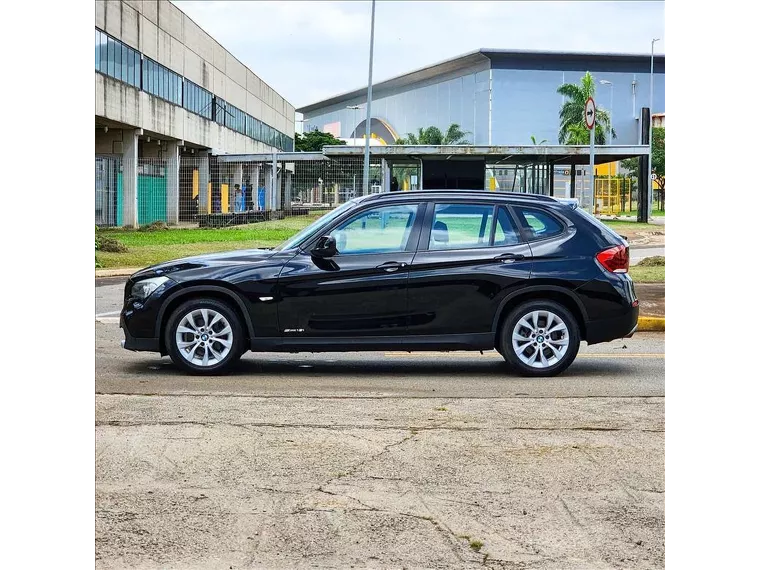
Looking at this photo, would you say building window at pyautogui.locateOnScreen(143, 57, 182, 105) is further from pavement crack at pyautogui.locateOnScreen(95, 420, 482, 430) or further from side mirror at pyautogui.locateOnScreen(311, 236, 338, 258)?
pavement crack at pyautogui.locateOnScreen(95, 420, 482, 430)

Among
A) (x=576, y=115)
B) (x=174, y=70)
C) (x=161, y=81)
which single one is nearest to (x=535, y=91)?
(x=576, y=115)

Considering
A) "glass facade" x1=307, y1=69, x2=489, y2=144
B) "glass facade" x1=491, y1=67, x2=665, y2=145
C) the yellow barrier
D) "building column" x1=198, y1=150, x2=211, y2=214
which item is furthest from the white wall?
"glass facade" x1=491, y1=67, x2=665, y2=145

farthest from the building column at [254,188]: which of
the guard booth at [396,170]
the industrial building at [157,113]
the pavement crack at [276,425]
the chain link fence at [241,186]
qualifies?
the pavement crack at [276,425]

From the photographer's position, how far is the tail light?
347 inches

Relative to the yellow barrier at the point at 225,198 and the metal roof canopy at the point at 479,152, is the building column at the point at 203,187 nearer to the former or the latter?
the yellow barrier at the point at 225,198

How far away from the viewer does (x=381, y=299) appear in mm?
8594

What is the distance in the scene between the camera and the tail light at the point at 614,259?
8805 millimetres

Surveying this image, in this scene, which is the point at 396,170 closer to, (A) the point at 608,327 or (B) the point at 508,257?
(B) the point at 508,257

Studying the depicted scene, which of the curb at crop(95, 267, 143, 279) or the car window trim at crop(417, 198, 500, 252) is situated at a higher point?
the car window trim at crop(417, 198, 500, 252)

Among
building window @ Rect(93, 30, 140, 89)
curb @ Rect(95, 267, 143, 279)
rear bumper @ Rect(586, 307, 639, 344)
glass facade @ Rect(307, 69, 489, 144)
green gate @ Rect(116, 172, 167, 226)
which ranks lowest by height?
rear bumper @ Rect(586, 307, 639, 344)

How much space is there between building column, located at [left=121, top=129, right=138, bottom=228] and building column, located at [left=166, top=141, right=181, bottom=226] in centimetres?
136

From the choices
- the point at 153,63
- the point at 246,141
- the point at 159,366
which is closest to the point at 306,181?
the point at 153,63

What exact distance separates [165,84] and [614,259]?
39.0 metres
